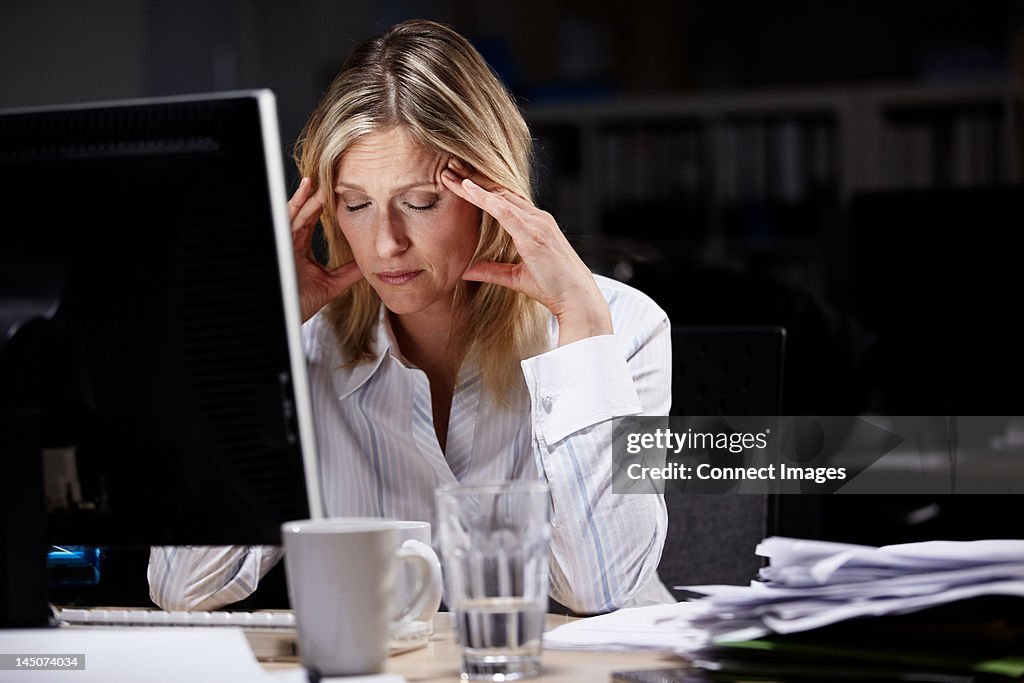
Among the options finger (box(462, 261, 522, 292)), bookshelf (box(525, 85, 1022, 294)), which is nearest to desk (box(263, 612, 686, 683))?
finger (box(462, 261, 522, 292))

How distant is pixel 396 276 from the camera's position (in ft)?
4.07

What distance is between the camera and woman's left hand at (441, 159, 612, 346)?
113cm

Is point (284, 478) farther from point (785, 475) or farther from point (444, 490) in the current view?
point (785, 475)

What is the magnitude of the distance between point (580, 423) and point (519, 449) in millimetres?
178

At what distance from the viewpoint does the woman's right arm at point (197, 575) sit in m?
1.09

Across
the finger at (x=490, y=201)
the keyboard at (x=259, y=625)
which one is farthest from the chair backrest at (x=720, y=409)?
the keyboard at (x=259, y=625)

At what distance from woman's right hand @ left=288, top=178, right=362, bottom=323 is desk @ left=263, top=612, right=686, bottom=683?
53 centimetres

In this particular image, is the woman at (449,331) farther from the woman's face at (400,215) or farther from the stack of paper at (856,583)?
the stack of paper at (856,583)

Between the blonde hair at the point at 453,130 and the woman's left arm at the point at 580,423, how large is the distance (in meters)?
0.06

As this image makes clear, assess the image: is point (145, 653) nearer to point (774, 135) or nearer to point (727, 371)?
point (727, 371)

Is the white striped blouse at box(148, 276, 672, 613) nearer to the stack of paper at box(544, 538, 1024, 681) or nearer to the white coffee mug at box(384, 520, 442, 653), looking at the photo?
the white coffee mug at box(384, 520, 442, 653)

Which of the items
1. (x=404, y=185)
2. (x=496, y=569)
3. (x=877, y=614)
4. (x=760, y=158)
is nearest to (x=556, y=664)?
(x=496, y=569)

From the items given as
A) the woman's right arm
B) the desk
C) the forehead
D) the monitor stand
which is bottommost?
the desk

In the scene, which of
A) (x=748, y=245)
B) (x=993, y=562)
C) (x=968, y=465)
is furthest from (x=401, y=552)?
(x=748, y=245)
